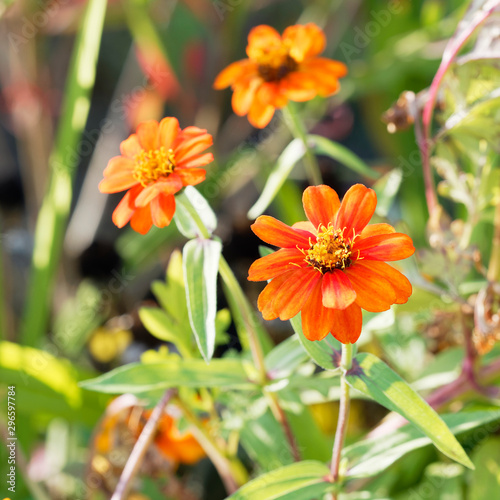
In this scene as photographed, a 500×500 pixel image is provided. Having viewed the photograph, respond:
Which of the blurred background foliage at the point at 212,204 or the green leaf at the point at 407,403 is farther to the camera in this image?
the blurred background foliage at the point at 212,204

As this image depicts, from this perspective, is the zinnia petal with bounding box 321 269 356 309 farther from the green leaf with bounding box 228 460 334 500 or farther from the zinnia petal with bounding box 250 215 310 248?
the green leaf with bounding box 228 460 334 500

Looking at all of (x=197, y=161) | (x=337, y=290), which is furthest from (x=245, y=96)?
(x=337, y=290)

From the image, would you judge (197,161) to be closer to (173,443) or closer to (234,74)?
(234,74)

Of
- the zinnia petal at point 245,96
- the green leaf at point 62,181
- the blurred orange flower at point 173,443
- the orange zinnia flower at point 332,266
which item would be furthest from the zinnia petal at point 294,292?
the green leaf at point 62,181

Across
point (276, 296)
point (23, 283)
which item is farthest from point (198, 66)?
point (276, 296)

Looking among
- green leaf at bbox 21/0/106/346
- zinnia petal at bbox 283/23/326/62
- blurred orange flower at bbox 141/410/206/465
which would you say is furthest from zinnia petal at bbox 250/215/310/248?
green leaf at bbox 21/0/106/346

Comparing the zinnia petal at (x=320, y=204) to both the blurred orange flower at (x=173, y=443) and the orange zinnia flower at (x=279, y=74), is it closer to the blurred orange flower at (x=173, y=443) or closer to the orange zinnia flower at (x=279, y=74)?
the orange zinnia flower at (x=279, y=74)
